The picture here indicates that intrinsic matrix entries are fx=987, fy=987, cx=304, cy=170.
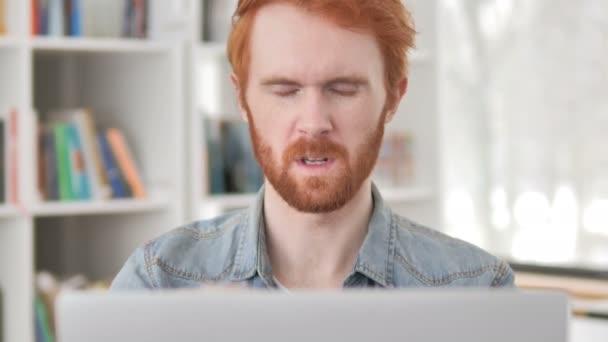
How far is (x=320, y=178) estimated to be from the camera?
1.46 metres

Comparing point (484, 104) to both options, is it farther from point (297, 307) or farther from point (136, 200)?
point (297, 307)

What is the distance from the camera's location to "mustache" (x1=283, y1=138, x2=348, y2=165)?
1454 millimetres

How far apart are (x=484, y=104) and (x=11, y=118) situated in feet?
5.80

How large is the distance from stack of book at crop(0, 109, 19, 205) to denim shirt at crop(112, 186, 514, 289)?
1.23 m

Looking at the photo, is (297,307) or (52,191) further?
(52,191)

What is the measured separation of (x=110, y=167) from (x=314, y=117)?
1.56m

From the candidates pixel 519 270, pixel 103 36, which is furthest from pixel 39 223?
pixel 519 270

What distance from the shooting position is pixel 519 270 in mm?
2771

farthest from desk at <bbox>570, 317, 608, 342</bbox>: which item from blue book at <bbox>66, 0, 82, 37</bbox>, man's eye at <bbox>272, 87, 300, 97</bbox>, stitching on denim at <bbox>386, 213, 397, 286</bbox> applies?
Answer: blue book at <bbox>66, 0, 82, 37</bbox>

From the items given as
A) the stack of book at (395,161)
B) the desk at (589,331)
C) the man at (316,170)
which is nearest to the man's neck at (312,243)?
the man at (316,170)

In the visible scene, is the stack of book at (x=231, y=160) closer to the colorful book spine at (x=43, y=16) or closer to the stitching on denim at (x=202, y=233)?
the colorful book spine at (x=43, y=16)

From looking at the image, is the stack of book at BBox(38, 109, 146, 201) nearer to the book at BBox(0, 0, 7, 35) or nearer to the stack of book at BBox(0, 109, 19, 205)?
the stack of book at BBox(0, 109, 19, 205)

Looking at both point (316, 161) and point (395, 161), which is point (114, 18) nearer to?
point (395, 161)

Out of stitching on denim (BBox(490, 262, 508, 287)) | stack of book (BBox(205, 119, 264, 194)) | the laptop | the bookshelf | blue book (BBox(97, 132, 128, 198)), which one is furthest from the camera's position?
the bookshelf
